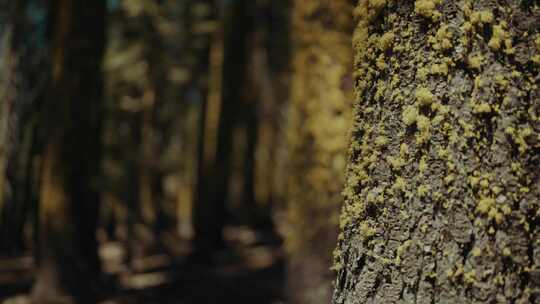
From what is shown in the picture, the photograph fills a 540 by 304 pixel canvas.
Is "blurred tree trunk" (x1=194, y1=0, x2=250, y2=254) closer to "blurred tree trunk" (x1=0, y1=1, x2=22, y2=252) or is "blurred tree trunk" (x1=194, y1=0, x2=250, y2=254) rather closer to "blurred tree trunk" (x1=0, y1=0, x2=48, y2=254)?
"blurred tree trunk" (x1=0, y1=0, x2=48, y2=254)

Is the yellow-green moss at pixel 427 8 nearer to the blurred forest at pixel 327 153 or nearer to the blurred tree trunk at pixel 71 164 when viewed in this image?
the blurred forest at pixel 327 153

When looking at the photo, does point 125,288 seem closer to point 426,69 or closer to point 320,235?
point 320,235

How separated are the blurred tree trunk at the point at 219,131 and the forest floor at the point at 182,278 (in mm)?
757

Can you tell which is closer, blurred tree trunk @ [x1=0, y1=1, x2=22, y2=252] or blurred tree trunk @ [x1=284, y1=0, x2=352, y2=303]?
blurred tree trunk @ [x1=284, y1=0, x2=352, y2=303]

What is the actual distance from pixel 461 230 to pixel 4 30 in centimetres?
1134

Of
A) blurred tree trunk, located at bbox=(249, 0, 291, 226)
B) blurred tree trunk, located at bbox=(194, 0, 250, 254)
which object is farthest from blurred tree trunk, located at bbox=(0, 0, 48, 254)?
blurred tree trunk, located at bbox=(249, 0, 291, 226)

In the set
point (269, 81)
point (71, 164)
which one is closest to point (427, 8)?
point (71, 164)

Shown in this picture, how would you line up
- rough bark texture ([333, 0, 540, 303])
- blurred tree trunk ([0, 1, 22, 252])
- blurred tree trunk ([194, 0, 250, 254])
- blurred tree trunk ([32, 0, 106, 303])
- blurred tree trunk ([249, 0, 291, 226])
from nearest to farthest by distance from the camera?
rough bark texture ([333, 0, 540, 303]) < blurred tree trunk ([32, 0, 106, 303]) < blurred tree trunk ([0, 1, 22, 252]) < blurred tree trunk ([194, 0, 250, 254]) < blurred tree trunk ([249, 0, 291, 226])

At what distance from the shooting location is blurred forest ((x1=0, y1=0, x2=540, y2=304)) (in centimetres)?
153

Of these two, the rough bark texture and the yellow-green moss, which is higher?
the yellow-green moss

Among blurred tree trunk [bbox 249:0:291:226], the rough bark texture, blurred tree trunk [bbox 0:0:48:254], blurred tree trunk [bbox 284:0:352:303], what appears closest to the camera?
the rough bark texture

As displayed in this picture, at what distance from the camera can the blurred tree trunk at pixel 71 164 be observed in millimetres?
8281

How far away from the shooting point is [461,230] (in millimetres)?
1544

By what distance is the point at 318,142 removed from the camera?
543 centimetres
